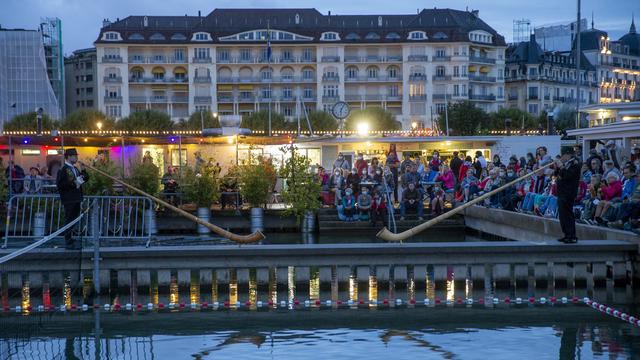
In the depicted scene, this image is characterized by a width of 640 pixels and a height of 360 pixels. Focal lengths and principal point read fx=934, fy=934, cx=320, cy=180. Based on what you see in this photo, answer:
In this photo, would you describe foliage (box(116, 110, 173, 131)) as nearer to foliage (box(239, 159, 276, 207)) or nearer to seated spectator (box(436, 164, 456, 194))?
foliage (box(239, 159, 276, 207))

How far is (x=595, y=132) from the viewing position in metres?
30.8

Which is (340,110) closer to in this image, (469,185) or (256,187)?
(256,187)

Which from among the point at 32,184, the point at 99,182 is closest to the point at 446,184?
the point at 99,182

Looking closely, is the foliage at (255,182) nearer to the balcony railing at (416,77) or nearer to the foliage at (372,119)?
the foliage at (372,119)

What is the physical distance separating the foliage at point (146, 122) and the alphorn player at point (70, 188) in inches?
3042

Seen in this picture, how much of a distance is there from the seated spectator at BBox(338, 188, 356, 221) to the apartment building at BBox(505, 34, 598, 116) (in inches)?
3724

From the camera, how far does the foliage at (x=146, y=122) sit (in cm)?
9519

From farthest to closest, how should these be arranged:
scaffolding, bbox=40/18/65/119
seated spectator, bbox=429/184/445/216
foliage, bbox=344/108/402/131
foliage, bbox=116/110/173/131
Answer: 1. scaffolding, bbox=40/18/65/119
2. foliage, bbox=344/108/402/131
3. foliage, bbox=116/110/173/131
4. seated spectator, bbox=429/184/445/216

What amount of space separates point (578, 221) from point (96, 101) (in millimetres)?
105338

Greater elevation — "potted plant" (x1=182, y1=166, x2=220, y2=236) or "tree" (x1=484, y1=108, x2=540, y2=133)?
"tree" (x1=484, y1=108, x2=540, y2=133)

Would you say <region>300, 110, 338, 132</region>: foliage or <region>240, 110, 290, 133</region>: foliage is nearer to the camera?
<region>240, 110, 290, 133</region>: foliage

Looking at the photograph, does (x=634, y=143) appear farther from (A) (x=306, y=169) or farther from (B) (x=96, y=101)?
(B) (x=96, y=101)

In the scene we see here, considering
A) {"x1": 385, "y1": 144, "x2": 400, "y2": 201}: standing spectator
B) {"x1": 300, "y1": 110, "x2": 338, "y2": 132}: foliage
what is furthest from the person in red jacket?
{"x1": 300, "y1": 110, "x2": 338, "y2": 132}: foliage

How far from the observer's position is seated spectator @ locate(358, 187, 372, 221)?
31062 millimetres
